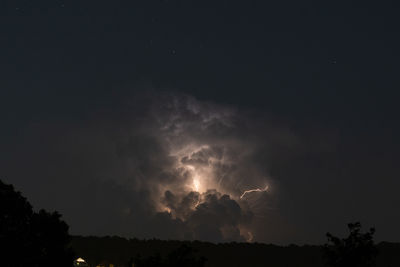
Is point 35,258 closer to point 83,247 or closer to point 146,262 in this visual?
point 146,262

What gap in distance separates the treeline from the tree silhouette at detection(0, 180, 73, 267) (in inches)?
A: 2753

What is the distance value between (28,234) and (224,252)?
297 feet

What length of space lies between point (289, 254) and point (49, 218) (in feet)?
300

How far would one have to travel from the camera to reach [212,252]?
4368 inches

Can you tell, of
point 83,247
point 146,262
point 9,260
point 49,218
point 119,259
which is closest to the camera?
point 9,260

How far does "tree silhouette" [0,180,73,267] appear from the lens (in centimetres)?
2294

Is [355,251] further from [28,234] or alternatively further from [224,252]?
[224,252]

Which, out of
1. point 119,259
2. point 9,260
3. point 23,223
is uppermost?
point 119,259

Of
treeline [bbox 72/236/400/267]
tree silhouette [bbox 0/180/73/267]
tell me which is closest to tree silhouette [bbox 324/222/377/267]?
tree silhouette [bbox 0/180/73/267]

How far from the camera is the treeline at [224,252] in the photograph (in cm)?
10169

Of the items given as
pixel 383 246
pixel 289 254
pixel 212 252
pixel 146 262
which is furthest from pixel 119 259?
pixel 146 262

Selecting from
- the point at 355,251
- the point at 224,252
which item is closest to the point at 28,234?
the point at 355,251

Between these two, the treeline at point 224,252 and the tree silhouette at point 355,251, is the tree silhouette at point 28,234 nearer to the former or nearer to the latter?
the tree silhouette at point 355,251

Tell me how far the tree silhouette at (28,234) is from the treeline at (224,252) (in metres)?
69.9
